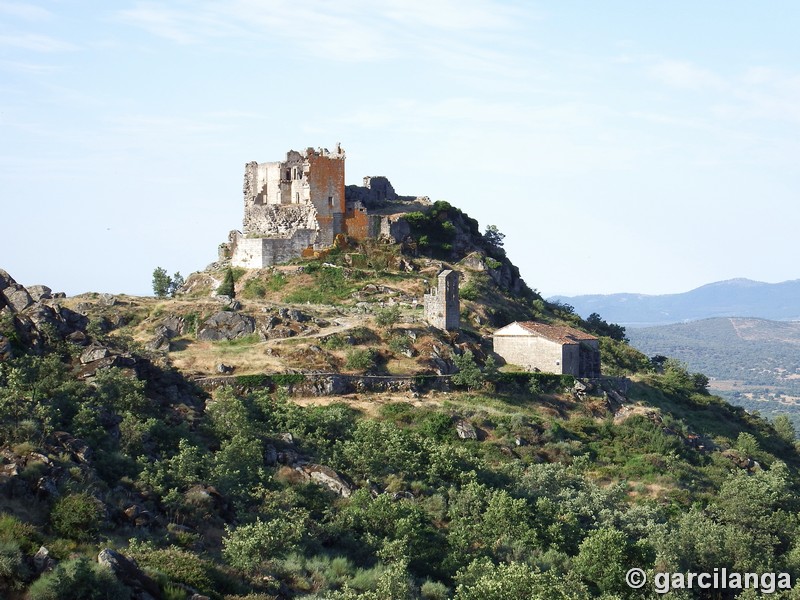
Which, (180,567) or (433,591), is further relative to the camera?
(433,591)

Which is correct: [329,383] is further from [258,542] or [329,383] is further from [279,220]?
[258,542]

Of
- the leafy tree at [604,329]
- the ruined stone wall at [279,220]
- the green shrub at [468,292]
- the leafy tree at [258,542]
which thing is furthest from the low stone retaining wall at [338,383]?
the leafy tree at [604,329]

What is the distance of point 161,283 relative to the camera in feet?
260

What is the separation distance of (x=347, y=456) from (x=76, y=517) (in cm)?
1791

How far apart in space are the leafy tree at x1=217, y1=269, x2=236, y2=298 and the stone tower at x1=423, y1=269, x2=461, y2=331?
14719 millimetres

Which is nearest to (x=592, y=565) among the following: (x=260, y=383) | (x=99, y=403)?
(x=99, y=403)

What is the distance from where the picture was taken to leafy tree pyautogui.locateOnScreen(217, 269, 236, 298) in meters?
Answer: 72.8

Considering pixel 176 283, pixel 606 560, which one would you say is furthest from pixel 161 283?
pixel 606 560

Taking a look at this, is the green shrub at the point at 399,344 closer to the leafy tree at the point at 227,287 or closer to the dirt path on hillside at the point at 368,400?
the dirt path on hillside at the point at 368,400

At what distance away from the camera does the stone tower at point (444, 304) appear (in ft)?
213

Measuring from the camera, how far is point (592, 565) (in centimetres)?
3903

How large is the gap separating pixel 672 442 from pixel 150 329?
102 feet

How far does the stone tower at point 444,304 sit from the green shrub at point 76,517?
36.3m

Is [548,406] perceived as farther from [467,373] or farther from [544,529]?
[544,529]
